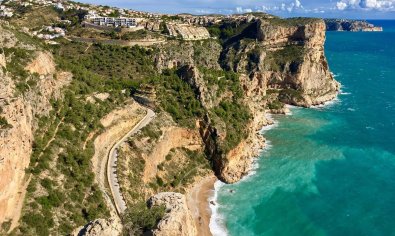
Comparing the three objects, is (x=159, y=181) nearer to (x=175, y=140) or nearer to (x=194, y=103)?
(x=175, y=140)

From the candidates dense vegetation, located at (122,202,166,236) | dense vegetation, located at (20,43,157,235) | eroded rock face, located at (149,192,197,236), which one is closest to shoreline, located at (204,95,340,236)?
dense vegetation, located at (20,43,157,235)

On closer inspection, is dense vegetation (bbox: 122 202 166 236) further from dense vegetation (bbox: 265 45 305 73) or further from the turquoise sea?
dense vegetation (bbox: 265 45 305 73)

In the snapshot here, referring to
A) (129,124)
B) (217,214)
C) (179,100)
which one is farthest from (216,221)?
(179,100)

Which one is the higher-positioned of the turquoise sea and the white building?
the white building

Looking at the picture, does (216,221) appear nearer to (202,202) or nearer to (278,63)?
(202,202)

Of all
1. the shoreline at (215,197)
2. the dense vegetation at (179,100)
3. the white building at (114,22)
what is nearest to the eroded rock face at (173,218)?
the shoreline at (215,197)

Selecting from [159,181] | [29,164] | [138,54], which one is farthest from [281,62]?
[29,164]
